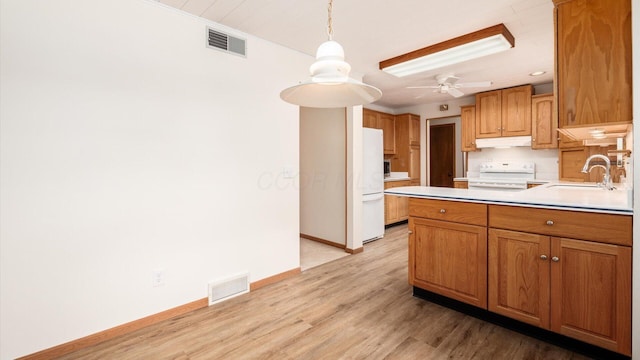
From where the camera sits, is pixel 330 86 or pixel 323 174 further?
pixel 323 174

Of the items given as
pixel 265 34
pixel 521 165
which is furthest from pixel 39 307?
pixel 521 165

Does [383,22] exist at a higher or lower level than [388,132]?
higher

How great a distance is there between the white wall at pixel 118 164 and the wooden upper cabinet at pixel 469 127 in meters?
3.90

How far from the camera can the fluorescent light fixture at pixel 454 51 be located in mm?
2746

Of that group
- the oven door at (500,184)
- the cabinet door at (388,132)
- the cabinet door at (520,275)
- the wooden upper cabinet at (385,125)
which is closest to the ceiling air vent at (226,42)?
the cabinet door at (520,275)

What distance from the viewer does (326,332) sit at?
2148 mm

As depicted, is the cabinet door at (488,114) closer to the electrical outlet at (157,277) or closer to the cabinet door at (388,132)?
the cabinet door at (388,132)

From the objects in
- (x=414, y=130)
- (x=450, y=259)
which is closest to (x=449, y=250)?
(x=450, y=259)

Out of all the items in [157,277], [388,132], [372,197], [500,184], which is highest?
[388,132]

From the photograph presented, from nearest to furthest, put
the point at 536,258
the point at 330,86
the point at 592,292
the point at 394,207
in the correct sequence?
the point at 330,86 → the point at 592,292 → the point at 536,258 → the point at 394,207

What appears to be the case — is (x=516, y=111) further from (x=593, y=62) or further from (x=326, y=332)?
(x=326, y=332)

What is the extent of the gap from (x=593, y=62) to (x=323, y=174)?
3.20 meters

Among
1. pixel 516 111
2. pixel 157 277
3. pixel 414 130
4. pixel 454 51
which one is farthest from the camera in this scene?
pixel 414 130

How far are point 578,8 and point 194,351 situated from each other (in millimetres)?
3348
